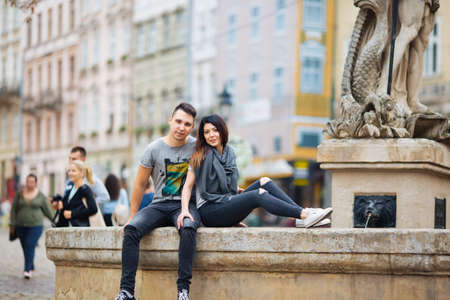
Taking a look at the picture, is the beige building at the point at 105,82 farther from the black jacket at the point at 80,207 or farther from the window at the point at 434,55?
the black jacket at the point at 80,207

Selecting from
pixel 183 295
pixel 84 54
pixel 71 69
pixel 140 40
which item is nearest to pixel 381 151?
pixel 183 295

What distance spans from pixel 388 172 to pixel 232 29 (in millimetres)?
38783

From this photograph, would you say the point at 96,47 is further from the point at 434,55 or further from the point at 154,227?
the point at 154,227

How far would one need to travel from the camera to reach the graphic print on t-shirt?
8.41 m

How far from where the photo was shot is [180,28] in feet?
175

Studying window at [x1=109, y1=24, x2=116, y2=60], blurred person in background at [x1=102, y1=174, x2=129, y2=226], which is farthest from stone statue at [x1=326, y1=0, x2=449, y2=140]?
window at [x1=109, y1=24, x2=116, y2=60]

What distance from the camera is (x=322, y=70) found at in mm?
43875

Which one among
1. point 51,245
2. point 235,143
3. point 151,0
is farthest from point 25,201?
point 151,0

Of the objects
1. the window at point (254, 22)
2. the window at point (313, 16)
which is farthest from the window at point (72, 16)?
the window at point (313, 16)

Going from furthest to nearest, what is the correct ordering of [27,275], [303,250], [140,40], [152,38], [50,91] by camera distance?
[50,91], [140,40], [152,38], [27,275], [303,250]

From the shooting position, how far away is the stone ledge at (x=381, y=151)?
9.62m

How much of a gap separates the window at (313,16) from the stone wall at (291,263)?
36.1m

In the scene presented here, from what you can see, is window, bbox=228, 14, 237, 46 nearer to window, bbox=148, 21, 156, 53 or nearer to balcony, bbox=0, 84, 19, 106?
window, bbox=148, 21, 156, 53

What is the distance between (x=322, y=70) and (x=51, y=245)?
35.8 meters
